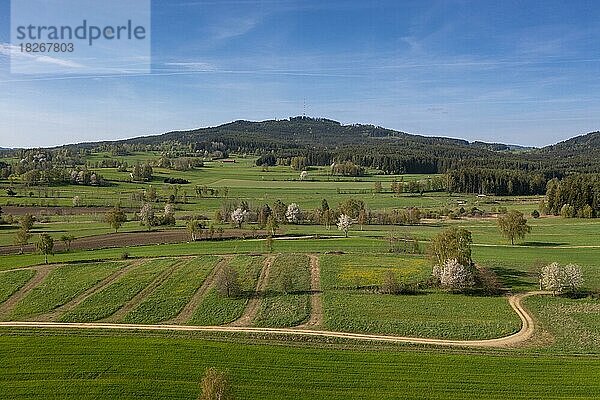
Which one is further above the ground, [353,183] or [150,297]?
[353,183]

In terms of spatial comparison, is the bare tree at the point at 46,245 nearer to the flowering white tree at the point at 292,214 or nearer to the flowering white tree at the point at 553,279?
the flowering white tree at the point at 292,214

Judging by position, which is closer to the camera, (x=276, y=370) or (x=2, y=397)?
(x=2, y=397)

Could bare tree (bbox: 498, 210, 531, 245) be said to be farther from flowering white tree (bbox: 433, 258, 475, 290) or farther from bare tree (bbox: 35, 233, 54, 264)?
bare tree (bbox: 35, 233, 54, 264)

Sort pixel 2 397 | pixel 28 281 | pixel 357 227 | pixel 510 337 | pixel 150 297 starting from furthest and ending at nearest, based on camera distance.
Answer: pixel 357 227 < pixel 28 281 < pixel 150 297 < pixel 510 337 < pixel 2 397

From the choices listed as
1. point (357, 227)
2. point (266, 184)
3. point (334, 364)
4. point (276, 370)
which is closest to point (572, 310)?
point (334, 364)

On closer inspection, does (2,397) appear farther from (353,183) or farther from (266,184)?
(353,183)

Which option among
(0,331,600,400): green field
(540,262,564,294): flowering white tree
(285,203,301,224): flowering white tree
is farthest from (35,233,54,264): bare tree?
(540,262,564,294): flowering white tree

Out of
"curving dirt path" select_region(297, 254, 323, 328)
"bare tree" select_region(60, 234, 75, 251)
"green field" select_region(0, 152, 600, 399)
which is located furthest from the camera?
"bare tree" select_region(60, 234, 75, 251)
